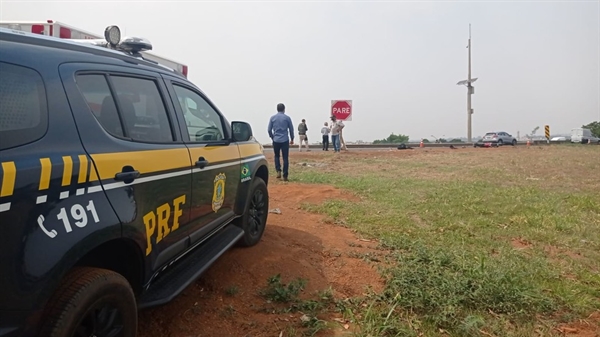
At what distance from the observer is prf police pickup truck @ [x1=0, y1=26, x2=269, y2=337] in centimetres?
164

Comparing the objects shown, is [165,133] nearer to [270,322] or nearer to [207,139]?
[207,139]

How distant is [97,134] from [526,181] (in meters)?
10.4

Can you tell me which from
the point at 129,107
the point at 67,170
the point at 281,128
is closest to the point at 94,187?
the point at 67,170

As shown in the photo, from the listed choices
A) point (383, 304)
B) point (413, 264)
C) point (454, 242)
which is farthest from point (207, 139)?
point (454, 242)

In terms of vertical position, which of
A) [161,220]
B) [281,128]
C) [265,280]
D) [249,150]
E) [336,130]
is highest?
[336,130]

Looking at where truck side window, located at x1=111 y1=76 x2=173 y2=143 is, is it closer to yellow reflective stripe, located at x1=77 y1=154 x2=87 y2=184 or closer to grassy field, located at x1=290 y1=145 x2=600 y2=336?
yellow reflective stripe, located at x1=77 y1=154 x2=87 y2=184

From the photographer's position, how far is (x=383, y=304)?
333 cm

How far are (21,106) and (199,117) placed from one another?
1802 mm

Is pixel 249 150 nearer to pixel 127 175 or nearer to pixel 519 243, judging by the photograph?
pixel 127 175

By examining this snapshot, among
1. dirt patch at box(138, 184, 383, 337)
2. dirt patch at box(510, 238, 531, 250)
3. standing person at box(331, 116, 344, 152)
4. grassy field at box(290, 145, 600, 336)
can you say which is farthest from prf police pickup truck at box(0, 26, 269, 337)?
standing person at box(331, 116, 344, 152)

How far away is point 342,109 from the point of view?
21.0m

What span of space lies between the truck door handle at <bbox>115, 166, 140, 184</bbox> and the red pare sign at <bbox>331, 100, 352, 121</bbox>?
744 inches

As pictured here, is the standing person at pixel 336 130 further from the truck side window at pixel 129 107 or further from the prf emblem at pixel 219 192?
the truck side window at pixel 129 107

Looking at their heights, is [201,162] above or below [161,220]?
above
